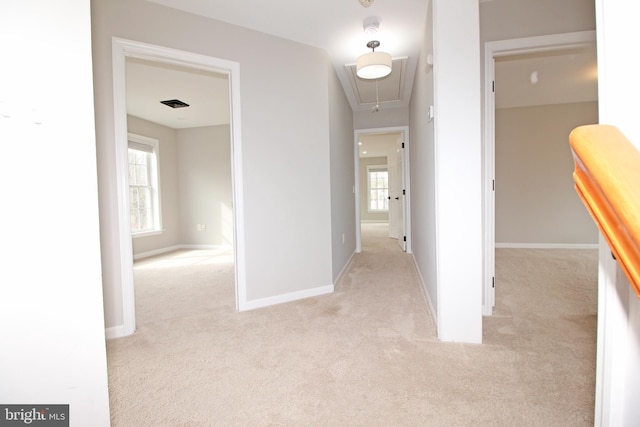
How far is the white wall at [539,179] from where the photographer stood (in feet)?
17.5

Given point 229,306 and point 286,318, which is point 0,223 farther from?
point 229,306

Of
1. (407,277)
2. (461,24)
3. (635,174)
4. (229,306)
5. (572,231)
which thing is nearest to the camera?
(635,174)

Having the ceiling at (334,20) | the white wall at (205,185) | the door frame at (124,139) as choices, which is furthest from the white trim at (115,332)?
the white wall at (205,185)

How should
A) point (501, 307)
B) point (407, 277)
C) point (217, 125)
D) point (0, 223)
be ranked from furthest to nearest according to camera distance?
point (217, 125) < point (407, 277) < point (501, 307) < point (0, 223)

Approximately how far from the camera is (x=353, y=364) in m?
1.73

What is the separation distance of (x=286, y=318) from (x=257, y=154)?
149 cm

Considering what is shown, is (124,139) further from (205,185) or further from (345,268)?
(205,185)

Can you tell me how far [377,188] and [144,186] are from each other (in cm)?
784

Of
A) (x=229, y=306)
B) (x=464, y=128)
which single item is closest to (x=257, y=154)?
(x=229, y=306)

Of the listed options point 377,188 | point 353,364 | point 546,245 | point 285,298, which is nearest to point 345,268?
point 285,298

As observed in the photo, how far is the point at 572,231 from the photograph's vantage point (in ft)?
17.6

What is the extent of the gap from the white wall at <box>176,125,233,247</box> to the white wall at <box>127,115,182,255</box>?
0.10 metres

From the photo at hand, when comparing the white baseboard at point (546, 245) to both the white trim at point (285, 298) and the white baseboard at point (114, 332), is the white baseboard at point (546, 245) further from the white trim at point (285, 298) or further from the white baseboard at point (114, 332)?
the white baseboard at point (114, 332)

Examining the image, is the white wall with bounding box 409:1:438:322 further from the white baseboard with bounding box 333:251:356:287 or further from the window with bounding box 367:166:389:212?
the window with bounding box 367:166:389:212
